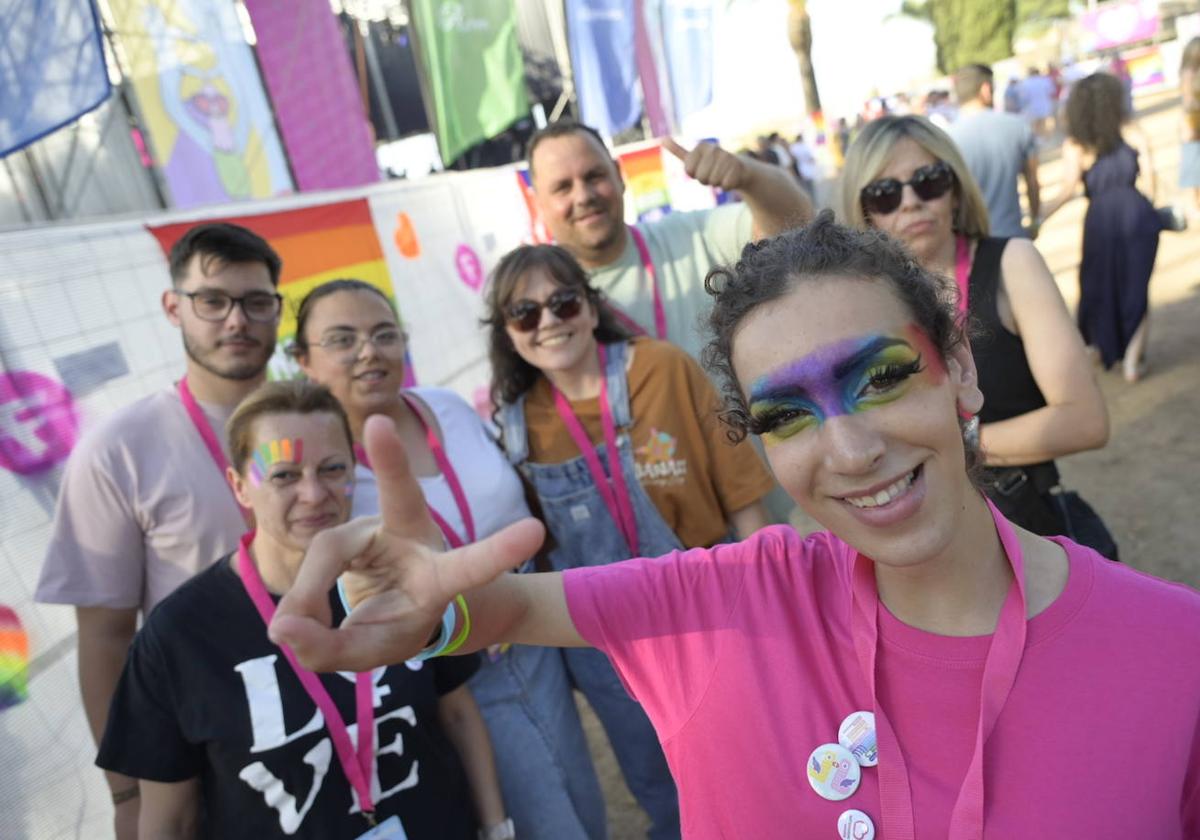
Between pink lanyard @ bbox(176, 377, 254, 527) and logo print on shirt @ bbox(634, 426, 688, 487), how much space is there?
3.45ft

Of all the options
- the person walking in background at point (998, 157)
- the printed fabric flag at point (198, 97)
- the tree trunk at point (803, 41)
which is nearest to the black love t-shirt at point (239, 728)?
the printed fabric flag at point (198, 97)

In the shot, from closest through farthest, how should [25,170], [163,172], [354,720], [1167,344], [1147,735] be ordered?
1. [1147,735]
2. [354,720]
3. [163,172]
4. [1167,344]
5. [25,170]

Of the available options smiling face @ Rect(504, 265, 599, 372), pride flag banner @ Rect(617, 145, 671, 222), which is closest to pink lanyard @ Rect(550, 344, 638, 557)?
smiling face @ Rect(504, 265, 599, 372)

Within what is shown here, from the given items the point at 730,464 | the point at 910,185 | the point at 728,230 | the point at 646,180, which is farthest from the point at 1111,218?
the point at 646,180

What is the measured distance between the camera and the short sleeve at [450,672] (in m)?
1.91

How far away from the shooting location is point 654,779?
7.61ft

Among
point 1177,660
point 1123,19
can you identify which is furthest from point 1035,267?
point 1123,19

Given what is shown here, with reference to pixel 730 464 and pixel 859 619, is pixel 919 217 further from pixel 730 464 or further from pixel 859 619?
pixel 859 619

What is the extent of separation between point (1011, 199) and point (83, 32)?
160 inches

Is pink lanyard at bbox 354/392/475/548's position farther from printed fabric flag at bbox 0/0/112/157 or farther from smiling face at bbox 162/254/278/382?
printed fabric flag at bbox 0/0/112/157

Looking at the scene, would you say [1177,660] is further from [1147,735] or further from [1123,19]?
[1123,19]

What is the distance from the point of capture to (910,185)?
2.10 m

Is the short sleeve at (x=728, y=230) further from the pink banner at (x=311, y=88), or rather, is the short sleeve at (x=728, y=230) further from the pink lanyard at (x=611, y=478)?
the pink banner at (x=311, y=88)

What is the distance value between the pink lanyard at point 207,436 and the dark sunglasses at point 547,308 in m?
0.88
